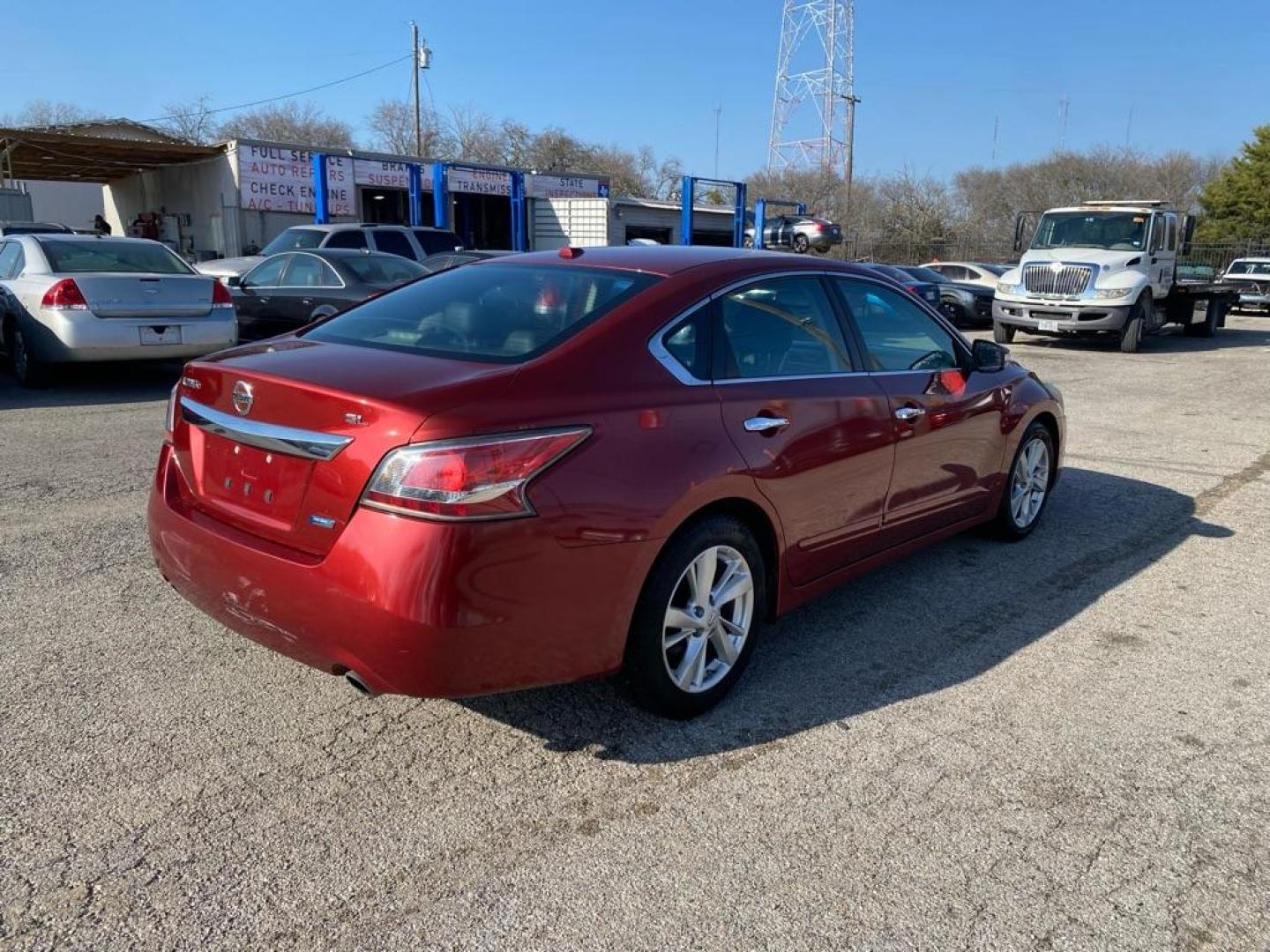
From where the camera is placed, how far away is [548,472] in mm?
2734

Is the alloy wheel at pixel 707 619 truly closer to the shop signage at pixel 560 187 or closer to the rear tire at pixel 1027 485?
the rear tire at pixel 1027 485

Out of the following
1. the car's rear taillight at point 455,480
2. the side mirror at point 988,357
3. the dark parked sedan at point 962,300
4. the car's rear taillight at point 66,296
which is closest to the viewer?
the car's rear taillight at point 455,480

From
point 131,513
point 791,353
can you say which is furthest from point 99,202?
point 791,353

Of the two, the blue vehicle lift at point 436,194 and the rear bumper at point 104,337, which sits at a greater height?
the blue vehicle lift at point 436,194

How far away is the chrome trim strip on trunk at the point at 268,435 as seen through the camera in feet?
9.07

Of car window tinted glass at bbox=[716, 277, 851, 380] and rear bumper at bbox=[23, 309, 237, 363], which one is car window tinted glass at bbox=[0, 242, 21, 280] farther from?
car window tinted glass at bbox=[716, 277, 851, 380]

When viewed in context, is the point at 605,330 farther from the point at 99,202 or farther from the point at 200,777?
the point at 99,202

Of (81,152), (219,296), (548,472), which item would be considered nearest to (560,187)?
(81,152)

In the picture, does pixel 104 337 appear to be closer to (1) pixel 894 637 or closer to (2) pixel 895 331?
(2) pixel 895 331

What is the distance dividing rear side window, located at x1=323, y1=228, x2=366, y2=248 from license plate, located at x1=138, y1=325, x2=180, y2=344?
5859 millimetres

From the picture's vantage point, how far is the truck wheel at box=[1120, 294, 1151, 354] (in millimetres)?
16688

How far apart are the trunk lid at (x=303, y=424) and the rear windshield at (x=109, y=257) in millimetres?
7047

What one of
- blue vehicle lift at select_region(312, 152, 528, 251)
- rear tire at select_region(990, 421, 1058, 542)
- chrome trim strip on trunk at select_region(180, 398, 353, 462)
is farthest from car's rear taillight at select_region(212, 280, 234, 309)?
blue vehicle lift at select_region(312, 152, 528, 251)

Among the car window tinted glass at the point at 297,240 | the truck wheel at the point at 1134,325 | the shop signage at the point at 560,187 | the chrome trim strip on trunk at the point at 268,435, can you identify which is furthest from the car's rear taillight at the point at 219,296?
the shop signage at the point at 560,187
